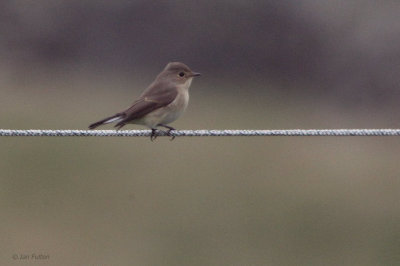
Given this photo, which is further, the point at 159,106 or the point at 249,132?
the point at 159,106

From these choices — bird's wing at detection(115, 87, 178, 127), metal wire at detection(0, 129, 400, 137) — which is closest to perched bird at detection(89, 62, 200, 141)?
bird's wing at detection(115, 87, 178, 127)

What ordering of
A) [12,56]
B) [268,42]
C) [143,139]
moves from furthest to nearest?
[268,42] → [12,56] → [143,139]

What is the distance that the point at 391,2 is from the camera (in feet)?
63.6

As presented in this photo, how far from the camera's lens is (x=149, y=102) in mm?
8508

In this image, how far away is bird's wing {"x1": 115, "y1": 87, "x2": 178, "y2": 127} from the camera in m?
8.28

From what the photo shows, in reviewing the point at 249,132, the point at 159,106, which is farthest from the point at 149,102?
the point at 249,132

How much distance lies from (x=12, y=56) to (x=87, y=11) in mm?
2125

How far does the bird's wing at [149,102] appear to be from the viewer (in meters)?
8.28

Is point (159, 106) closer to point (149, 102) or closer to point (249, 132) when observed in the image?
point (149, 102)

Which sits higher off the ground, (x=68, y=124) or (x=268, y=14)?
(x=268, y=14)

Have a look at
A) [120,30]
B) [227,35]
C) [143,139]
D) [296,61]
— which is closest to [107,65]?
[120,30]

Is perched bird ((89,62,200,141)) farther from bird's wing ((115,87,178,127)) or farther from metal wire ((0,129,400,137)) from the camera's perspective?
metal wire ((0,129,400,137))

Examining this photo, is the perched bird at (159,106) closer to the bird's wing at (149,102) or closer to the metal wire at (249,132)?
the bird's wing at (149,102)

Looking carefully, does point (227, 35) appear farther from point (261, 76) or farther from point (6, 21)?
point (6, 21)
